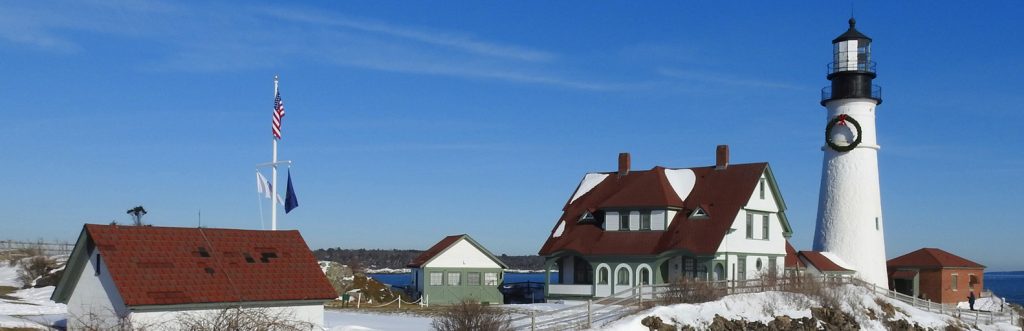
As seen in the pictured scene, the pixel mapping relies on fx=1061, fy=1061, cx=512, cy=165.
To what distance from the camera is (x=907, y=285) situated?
5394 cm

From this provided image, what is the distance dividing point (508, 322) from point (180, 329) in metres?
7.78

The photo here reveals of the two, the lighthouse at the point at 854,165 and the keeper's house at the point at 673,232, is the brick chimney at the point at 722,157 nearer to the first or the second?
the keeper's house at the point at 673,232

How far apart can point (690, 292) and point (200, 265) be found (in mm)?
15729

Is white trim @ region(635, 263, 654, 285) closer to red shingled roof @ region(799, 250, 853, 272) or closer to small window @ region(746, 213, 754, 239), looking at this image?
small window @ region(746, 213, 754, 239)

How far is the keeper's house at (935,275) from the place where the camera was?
52469 mm

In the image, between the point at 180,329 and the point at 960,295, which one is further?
the point at 960,295

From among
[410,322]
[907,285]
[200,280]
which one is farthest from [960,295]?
[200,280]

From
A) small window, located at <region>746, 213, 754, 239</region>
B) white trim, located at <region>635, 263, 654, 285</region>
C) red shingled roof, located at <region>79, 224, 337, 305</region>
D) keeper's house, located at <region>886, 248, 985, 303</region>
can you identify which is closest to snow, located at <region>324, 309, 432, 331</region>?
red shingled roof, located at <region>79, 224, 337, 305</region>

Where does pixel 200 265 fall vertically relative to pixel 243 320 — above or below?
above

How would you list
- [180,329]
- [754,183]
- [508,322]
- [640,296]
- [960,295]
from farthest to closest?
[960,295], [754,183], [640,296], [508,322], [180,329]

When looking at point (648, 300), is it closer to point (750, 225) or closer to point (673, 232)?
point (673, 232)

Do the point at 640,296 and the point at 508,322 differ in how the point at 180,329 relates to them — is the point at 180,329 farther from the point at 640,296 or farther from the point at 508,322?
the point at 640,296

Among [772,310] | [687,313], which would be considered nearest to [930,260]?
[772,310]

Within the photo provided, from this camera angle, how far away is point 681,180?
1909 inches
